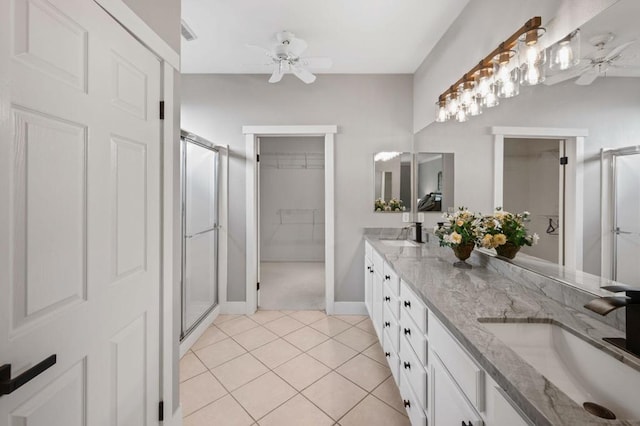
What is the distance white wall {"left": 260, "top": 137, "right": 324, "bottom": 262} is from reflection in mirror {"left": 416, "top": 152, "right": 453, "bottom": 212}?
3143mm

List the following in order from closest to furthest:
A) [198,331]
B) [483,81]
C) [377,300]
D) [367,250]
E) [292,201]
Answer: [483,81], [377,300], [198,331], [367,250], [292,201]

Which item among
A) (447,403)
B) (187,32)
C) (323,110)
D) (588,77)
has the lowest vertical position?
(447,403)

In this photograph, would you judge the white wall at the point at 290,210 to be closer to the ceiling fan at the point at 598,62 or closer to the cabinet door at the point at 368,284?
the cabinet door at the point at 368,284

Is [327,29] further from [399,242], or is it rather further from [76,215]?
[76,215]

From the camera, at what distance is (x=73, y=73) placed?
0.95 meters

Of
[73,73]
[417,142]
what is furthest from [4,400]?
[417,142]

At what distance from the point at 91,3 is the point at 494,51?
197cm

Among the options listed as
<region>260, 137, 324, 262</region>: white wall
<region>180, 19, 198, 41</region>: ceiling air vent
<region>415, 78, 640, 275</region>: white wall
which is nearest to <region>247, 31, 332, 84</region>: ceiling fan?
<region>180, 19, 198, 41</region>: ceiling air vent

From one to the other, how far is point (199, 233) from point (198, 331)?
959 millimetres

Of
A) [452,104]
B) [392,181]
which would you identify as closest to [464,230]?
[452,104]

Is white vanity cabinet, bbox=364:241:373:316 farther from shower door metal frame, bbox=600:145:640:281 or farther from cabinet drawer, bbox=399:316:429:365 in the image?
shower door metal frame, bbox=600:145:640:281

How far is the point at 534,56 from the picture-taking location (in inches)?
54.1

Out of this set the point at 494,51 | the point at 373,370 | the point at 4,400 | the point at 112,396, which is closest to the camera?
the point at 4,400

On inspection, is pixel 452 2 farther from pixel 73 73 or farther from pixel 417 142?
pixel 73 73
